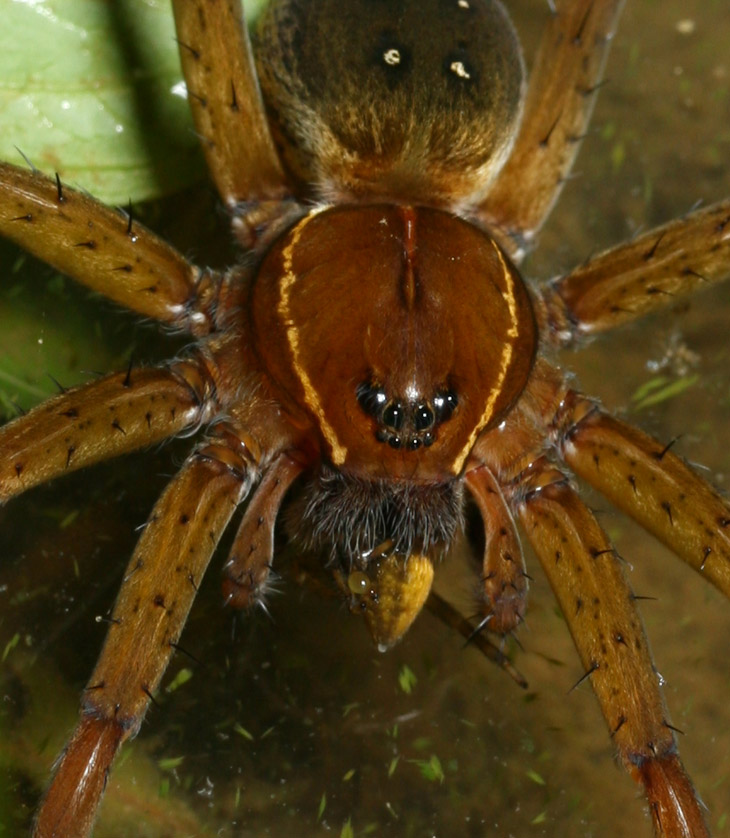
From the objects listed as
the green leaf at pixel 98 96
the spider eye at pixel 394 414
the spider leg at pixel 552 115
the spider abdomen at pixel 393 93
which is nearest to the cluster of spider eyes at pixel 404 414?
the spider eye at pixel 394 414

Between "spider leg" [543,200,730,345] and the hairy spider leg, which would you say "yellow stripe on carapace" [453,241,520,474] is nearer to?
"spider leg" [543,200,730,345]

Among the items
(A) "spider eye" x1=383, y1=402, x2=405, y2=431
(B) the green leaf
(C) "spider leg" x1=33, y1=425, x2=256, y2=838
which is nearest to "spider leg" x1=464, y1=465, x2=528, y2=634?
(A) "spider eye" x1=383, y1=402, x2=405, y2=431

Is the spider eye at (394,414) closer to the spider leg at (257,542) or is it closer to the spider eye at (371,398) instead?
the spider eye at (371,398)

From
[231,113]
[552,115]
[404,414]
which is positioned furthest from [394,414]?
[552,115]

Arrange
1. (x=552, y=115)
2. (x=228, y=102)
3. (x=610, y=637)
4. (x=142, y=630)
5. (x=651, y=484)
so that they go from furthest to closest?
(x=552, y=115) → (x=228, y=102) → (x=651, y=484) → (x=610, y=637) → (x=142, y=630)

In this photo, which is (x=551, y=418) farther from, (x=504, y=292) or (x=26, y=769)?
(x=26, y=769)

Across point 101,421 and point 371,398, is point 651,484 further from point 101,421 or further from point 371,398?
point 101,421

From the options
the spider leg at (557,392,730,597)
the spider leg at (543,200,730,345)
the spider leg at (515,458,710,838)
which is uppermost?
the spider leg at (543,200,730,345)

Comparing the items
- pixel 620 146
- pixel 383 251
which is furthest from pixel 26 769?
pixel 620 146
